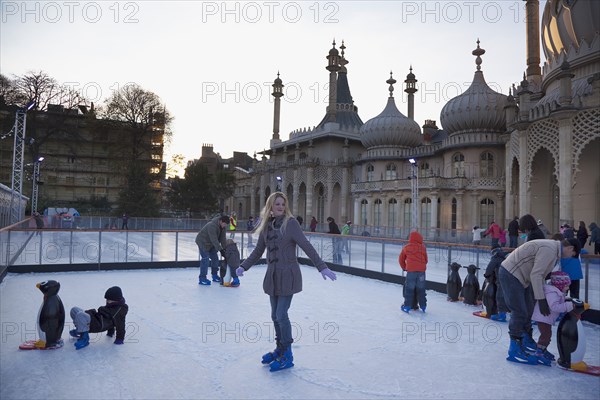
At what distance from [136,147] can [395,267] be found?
1407 inches

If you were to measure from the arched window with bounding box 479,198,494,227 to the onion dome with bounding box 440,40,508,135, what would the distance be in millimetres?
5175

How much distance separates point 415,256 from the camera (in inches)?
313

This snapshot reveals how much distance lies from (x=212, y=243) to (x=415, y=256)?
4.59m

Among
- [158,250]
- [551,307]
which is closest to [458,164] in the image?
[158,250]

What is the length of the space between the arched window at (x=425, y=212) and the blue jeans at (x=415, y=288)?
84.5ft

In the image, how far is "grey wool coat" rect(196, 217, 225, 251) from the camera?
1005cm

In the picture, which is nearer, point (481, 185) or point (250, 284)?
point (250, 284)

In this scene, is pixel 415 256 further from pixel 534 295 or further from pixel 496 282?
pixel 534 295

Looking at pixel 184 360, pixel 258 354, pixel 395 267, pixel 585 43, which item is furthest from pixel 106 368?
pixel 585 43

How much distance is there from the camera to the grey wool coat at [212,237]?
33.0ft

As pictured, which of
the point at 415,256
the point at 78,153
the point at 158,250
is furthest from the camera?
the point at 78,153

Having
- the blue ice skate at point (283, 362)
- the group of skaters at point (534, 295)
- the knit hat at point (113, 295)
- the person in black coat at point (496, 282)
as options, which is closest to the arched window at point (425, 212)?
the person in black coat at point (496, 282)

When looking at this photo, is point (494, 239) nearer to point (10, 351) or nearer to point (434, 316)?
point (434, 316)

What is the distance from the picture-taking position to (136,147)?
136ft
